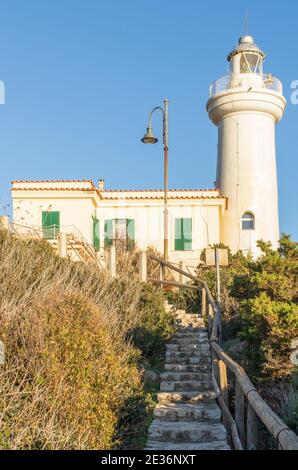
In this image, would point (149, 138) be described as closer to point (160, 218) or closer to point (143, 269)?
point (143, 269)

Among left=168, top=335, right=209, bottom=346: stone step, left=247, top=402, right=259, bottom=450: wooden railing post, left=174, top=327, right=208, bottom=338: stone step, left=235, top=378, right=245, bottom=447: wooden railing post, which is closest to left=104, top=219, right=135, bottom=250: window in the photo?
left=174, top=327, right=208, bottom=338: stone step

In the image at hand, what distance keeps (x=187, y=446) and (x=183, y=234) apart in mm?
18267

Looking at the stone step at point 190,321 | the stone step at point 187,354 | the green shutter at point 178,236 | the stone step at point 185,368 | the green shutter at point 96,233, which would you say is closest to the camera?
the stone step at point 185,368

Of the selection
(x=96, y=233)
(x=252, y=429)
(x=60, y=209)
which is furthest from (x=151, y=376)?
(x=96, y=233)

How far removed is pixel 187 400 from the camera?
10117 mm

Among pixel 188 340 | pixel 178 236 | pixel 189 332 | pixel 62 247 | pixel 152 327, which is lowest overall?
pixel 188 340

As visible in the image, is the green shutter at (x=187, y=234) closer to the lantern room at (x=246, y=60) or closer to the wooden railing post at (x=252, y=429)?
the lantern room at (x=246, y=60)

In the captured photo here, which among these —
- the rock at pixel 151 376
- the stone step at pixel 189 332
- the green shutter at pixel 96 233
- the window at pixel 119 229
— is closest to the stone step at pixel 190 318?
the stone step at pixel 189 332

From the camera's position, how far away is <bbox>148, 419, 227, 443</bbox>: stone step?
8078 mm

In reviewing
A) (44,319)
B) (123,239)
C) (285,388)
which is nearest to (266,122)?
(123,239)

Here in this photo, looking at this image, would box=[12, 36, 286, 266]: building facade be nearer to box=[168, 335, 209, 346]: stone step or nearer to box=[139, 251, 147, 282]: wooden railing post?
box=[139, 251, 147, 282]: wooden railing post

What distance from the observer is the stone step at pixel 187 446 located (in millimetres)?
7555

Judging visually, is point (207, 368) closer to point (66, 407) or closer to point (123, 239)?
point (66, 407)

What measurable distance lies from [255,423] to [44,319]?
294 cm
